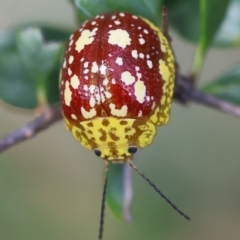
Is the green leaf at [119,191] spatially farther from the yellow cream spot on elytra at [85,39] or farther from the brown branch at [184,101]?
the yellow cream spot on elytra at [85,39]

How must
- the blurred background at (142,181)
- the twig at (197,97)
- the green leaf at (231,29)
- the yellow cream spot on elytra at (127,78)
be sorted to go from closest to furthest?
the yellow cream spot on elytra at (127,78), the twig at (197,97), the green leaf at (231,29), the blurred background at (142,181)

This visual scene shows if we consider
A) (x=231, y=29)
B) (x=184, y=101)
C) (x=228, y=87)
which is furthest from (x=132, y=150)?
(x=231, y=29)

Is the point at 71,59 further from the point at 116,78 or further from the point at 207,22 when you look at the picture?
the point at 207,22

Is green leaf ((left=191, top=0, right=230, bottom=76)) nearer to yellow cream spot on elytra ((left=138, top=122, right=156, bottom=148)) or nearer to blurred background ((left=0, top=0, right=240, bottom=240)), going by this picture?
yellow cream spot on elytra ((left=138, top=122, right=156, bottom=148))

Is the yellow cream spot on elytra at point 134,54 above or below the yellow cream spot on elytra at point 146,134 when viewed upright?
above

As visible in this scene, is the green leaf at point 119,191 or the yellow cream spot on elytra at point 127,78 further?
the green leaf at point 119,191

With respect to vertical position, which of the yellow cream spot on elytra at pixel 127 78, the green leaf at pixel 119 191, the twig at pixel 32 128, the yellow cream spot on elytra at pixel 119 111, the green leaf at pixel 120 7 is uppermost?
the green leaf at pixel 120 7

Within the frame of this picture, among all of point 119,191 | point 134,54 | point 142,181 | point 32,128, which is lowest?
point 142,181

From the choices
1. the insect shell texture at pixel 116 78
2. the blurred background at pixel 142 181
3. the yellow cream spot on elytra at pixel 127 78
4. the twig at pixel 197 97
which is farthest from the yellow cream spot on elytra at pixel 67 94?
the blurred background at pixel 142 181
